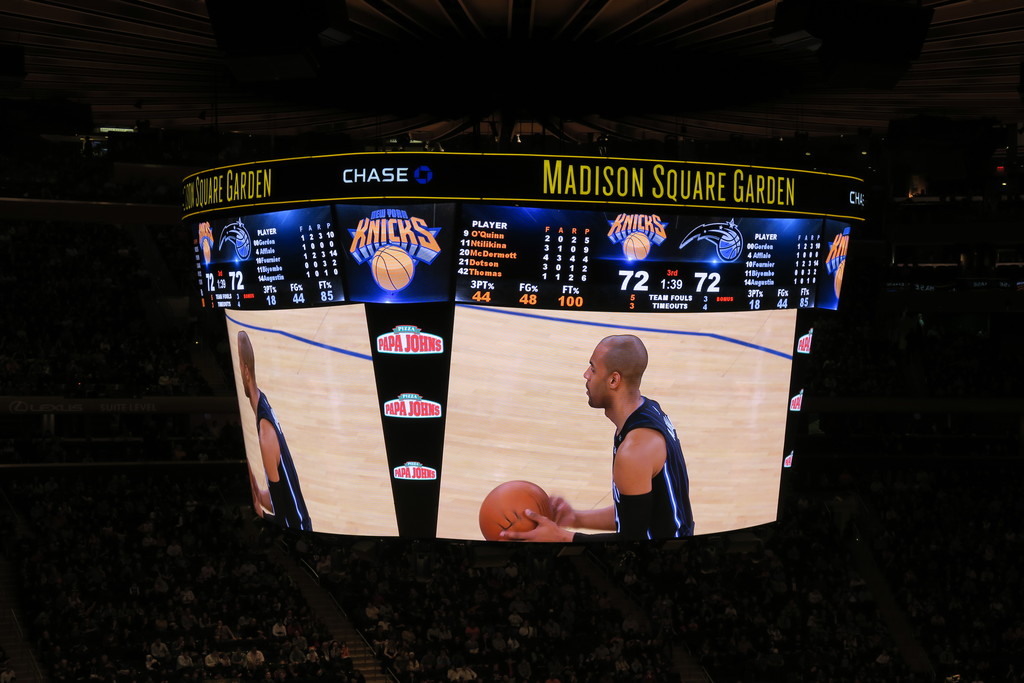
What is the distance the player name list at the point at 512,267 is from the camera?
11.3 meters

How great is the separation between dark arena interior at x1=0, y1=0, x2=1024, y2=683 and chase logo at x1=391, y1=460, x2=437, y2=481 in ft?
0.15

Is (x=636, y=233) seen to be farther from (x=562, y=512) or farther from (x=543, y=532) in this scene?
(x=543, y=532)

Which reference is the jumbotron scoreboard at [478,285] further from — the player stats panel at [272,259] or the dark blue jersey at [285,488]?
the dark blue jersey at [285,488]

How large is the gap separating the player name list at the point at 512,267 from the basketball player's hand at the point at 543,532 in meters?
1.94

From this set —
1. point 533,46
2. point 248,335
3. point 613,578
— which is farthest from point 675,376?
point 613,578

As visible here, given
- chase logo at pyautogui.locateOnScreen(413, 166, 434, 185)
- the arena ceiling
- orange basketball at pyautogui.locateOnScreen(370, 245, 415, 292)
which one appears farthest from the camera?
orange basketball at pyautogui.locateOnScreen(370, 245, 415, 292)

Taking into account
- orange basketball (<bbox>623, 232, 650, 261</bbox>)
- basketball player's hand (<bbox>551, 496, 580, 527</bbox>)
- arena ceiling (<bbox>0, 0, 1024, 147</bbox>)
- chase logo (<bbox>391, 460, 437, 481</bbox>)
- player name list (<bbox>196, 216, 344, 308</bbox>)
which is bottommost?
basketball player's hand (<bbox>551, 496, 580, 527</bbox>)

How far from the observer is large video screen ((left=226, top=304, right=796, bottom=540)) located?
11391 millimetres

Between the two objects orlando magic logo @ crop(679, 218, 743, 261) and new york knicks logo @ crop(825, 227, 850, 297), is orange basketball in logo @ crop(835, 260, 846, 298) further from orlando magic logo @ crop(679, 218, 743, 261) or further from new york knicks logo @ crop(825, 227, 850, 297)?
orlando magic logo @ crop(679, 218, 743, 261)

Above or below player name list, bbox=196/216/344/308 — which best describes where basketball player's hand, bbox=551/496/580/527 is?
below

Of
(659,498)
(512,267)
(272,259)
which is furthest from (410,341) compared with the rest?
(659,498)

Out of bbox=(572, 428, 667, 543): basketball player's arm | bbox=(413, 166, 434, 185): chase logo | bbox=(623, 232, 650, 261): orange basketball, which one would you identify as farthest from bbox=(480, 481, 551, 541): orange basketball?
bbox=(413, 166, 434, 185): chase logo

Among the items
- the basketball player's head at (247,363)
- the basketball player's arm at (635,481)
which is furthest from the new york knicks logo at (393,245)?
the basketball player's arm at (635,481)

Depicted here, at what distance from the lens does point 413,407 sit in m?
11.6
